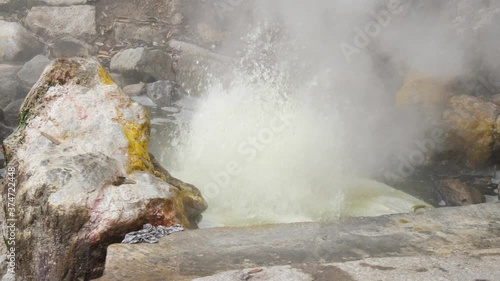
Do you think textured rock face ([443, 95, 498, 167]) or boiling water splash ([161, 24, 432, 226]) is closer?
boiling water splash ([161, 24, 432, 226])

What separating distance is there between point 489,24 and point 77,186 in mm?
6355

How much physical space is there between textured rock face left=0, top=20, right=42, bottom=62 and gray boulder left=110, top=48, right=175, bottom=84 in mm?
2088

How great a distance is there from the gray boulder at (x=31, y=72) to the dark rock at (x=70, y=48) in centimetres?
55

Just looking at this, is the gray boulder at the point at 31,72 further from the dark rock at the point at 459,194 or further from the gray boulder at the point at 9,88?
the dark rock at the point at 459,194

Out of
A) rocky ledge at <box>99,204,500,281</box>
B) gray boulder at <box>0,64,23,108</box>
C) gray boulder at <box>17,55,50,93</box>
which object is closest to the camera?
rocky ledge at <box>99,204,500,281</box>

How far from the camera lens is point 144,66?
793cm

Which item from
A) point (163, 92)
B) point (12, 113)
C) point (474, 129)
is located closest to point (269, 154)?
point (474, 129)

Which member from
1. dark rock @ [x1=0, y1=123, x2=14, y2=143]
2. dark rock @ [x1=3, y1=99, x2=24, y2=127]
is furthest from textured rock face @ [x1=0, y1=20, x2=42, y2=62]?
dark rock @ [x1=0, y1=123, x2=14, y2=143]

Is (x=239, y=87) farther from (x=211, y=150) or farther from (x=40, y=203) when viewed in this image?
(x=40, y=203)

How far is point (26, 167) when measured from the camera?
3.07 metres

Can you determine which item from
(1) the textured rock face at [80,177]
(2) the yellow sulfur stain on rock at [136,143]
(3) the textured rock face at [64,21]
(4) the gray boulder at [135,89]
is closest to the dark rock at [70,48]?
(3) the textured rock face at [64,21]

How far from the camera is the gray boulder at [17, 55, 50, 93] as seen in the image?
308 inches

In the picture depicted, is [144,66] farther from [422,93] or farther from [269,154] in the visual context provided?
[422,93]

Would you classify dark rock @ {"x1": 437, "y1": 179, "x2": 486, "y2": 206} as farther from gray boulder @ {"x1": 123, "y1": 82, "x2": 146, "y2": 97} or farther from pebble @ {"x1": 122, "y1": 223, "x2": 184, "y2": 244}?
gray boulder @ {"x1": 123, "y1": 82, "x2": 146, "y2": 97}
